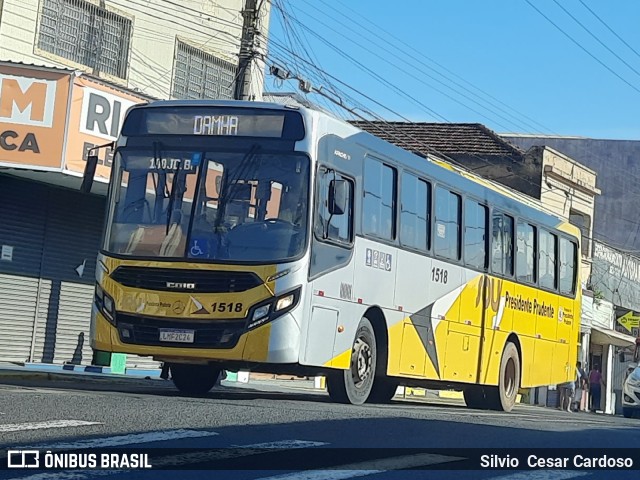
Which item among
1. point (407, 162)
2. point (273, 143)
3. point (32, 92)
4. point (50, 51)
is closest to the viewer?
point (273, 143)

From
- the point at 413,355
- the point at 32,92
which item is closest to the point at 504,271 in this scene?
the point at 413,355

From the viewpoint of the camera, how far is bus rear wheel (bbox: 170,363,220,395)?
1540 centimetres

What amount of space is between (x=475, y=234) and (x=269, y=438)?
31.4 ft

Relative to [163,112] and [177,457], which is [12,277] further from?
[177,457]

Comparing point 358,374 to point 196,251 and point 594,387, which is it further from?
point 594,387

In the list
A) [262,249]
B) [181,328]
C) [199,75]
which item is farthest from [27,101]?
[262,249]

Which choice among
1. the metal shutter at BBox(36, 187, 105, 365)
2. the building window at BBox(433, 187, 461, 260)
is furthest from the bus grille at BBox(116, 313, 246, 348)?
the metal shutter at BBox(36, 187, 105, 365)

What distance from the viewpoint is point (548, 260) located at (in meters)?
21.2

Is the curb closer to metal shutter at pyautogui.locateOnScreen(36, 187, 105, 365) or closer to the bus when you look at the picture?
metal shutter at pyautogui.locateOnScreen(36, 187, 105, 365)

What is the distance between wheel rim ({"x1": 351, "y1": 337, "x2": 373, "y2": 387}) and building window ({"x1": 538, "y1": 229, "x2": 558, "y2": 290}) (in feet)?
23.3

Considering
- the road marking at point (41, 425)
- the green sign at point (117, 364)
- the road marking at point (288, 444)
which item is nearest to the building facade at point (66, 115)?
the green sign at point (117, 364)

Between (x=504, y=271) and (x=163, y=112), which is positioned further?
(x=504, y=271)

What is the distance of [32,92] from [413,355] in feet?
26.2

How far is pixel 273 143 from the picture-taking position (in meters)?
13.3
